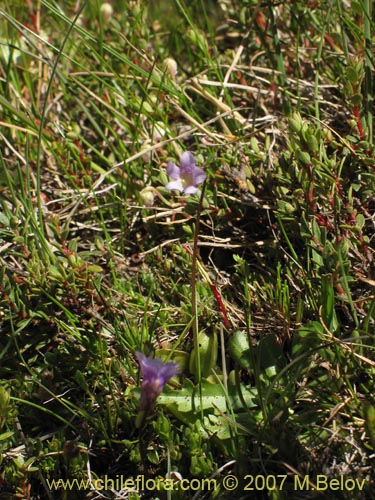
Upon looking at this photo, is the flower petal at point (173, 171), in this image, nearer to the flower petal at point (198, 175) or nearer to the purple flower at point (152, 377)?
the flower petal at point (198, 175)

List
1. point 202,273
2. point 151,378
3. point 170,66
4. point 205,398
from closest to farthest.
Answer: point 151,378 < point 205,398 < point 202,273 < point 170,66

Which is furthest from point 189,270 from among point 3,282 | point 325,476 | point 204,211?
point 325,476

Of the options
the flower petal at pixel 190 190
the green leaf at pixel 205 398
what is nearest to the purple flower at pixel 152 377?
the green leaf at pixel 205 398

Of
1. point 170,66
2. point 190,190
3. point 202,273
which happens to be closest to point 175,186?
point 190,190

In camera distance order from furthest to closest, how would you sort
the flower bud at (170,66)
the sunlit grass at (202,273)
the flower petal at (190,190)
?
the flower bud at (170,66) → the flower petal at (190,190) → the sunlit grass at (202,273)

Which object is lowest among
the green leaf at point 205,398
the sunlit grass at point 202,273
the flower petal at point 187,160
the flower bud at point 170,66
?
the green leaf at point 205,398

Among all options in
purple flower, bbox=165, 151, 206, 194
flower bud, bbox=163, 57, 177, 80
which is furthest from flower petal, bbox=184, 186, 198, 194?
flower bud, bbox=163, 57, 177, 80

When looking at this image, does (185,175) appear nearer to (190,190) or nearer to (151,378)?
(190,190)
